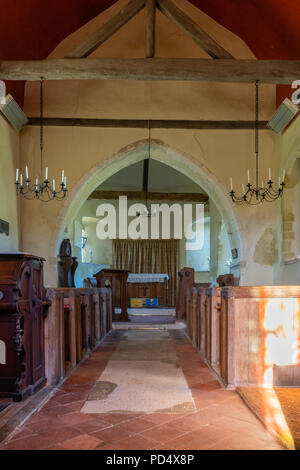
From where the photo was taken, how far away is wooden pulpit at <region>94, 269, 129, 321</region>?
28.0ft

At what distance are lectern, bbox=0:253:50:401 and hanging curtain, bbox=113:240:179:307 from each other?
11.8 m

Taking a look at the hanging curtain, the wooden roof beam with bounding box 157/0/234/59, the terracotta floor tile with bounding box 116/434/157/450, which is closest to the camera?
the terracotta floor tile with bounding box 116/434/157/450

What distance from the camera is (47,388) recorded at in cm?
335

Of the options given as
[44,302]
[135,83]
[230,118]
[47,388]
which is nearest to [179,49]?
[135,83]

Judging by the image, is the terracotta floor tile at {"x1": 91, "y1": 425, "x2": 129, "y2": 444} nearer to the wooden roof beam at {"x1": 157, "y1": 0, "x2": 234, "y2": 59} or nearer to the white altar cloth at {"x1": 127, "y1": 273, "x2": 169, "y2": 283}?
the wooden roof beam at {"x1": 157, "y1": 0, "x2": 234, "y2": 59}

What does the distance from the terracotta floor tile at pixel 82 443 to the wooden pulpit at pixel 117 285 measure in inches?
242

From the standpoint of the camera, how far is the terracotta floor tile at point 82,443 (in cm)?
221

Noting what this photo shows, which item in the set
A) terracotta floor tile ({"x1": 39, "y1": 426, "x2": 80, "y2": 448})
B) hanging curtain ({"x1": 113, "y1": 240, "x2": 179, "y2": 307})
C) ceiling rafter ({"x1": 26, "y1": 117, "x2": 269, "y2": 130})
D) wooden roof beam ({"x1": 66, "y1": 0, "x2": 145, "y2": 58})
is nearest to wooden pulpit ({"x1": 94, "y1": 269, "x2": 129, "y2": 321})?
ceiling rafter ({"x1": 26, "y1": 117, "x2": 269, "y2": 130})

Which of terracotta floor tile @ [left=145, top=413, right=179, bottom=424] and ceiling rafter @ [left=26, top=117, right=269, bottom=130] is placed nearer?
terracotta floor tile @ [left=145, top=413, right=179, bottom=424]

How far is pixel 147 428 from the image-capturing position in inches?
97.7

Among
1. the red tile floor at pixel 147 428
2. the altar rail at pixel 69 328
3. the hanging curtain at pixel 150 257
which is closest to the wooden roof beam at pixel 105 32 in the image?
the altar rail at pixel 69 328

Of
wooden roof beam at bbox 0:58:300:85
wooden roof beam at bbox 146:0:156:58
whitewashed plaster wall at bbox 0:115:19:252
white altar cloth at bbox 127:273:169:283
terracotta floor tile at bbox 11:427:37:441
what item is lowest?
terracotta floor tile at bbox 11:427:37:441

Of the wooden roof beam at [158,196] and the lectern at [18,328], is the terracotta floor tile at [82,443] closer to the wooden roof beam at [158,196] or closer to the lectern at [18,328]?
the lectern at [18,328]

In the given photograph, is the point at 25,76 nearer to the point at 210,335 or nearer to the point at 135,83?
the point at 135,83
